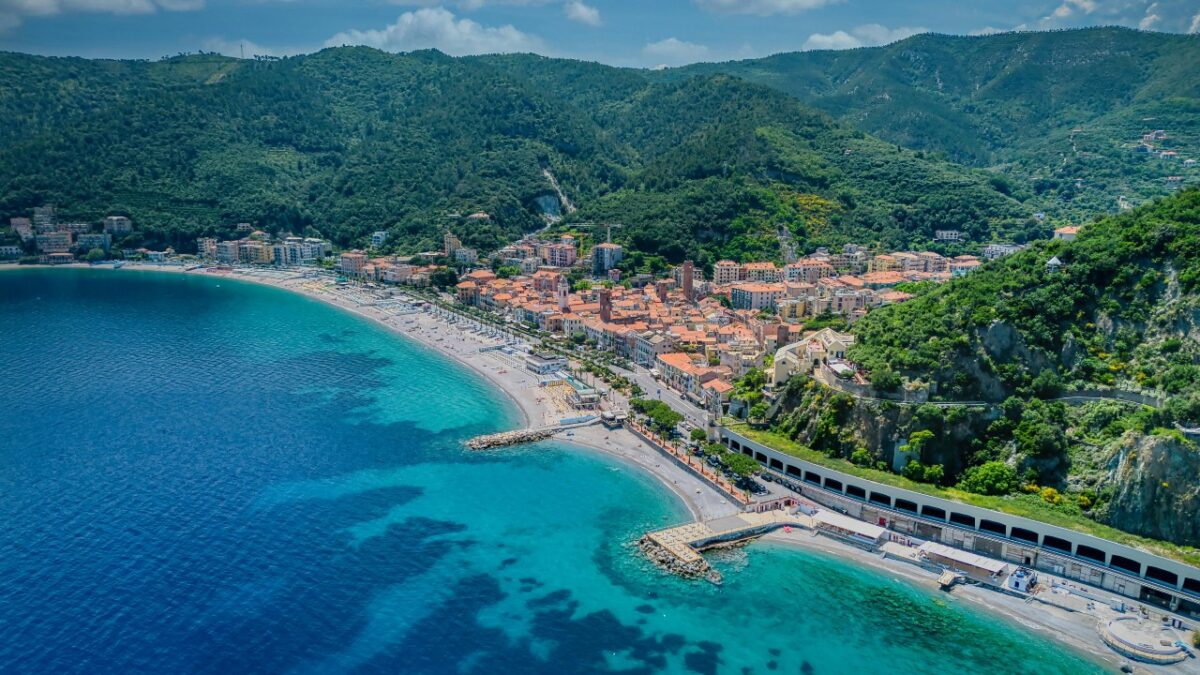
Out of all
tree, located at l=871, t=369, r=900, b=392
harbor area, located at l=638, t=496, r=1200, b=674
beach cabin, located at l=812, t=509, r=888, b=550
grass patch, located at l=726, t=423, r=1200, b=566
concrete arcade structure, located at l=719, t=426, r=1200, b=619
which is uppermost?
tree, located at l=871, t=369, r=900, b=392

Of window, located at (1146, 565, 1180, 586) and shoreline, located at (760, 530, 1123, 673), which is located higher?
window, located at (1146, 565, 1180, 586)

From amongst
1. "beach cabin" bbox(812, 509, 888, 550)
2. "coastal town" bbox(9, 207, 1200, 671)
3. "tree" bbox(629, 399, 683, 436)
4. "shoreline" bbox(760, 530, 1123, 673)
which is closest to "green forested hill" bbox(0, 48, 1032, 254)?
"coastal town" bbox(9, 207, 1200, 671)

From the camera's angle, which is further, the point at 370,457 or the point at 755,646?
the point at 370,457

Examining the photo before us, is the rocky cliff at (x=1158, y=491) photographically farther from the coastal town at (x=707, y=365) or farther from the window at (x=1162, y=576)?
the coastal town at (x=707, y=365)

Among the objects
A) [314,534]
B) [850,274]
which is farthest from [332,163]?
[314,534]

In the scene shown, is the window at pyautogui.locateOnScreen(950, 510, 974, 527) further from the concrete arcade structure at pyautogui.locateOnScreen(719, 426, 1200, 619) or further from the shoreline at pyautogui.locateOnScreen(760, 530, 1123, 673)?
the shoreline at pyautogui.locateOnScreen(760, 530, 1123, 673)

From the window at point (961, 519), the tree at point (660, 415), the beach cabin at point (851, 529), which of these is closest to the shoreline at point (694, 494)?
the beach cabin at point (851, 529)

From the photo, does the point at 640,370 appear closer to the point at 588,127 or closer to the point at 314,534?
the point at 314,534

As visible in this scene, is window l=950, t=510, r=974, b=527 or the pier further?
window l=950, t=510, r=974, b=527
